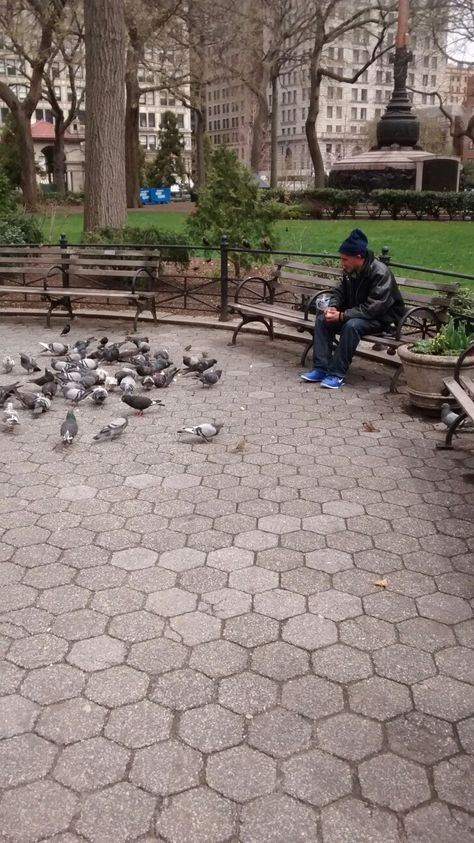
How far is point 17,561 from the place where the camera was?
4117 mm

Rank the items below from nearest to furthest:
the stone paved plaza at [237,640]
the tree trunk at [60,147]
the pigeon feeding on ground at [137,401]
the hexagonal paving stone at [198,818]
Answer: the hexagonal paving stone at [198,818] < the stone paved plaza at [237,640] < the pigeon feeding on ground at [137,401] < the tree trunk at [60,147]

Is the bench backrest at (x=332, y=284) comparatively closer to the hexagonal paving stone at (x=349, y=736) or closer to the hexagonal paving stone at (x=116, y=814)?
the hexagonal paving stone at (x=349, y=736)

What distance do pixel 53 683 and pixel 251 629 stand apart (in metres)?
0.93

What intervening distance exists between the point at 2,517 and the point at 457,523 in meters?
2.86

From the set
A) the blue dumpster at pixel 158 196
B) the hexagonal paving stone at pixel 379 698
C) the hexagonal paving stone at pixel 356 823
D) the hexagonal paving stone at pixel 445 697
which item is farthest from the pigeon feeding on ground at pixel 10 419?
the blue dumpster at pixel 158 196

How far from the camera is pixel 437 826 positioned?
7.98 feet

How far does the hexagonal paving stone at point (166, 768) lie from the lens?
2582 millimetres

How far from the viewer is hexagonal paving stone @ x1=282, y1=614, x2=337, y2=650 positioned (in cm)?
338

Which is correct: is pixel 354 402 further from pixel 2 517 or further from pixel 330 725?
pixel 330 725

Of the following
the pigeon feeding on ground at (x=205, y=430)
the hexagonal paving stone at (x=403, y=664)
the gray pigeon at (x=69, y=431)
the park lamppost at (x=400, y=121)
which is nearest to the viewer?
the hexagonal paving stone at (x=403, y=664)

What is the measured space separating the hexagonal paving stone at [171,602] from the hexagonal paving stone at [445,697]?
1169 mm

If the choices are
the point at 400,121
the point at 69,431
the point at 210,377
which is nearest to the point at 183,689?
the point at 69,431

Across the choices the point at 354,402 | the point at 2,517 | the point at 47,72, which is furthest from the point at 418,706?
the point at 47,72

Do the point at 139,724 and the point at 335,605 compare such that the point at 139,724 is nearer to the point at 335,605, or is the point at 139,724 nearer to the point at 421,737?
the point at 421,737
